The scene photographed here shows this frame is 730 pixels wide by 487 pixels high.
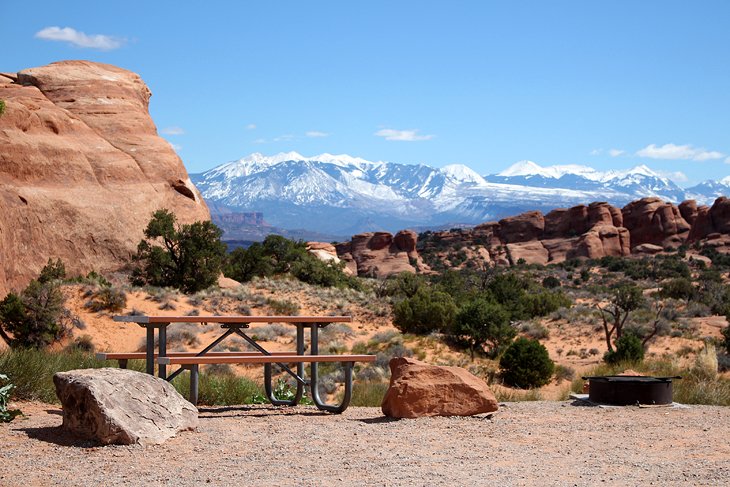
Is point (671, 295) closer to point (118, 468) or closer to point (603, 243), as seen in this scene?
point (118, 468)

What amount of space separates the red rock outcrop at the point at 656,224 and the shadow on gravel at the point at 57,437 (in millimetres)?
82693

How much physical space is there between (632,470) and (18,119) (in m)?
31.8

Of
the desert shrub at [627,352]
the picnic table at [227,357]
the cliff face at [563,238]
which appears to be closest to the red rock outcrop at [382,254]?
the cliff face at [563,238]

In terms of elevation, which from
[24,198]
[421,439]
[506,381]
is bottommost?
[506,381]

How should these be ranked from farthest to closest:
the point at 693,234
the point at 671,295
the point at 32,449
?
the point at 693,234, the point at 671,295, the point at 32,449

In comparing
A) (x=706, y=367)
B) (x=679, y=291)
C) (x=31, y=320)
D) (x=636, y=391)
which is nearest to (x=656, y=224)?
(x=679, y=291)

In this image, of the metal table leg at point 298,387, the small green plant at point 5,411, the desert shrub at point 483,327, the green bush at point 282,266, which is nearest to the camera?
the small green plant at point 5,411

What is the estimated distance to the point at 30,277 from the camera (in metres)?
28.8

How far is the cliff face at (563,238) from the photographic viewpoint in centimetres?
8381

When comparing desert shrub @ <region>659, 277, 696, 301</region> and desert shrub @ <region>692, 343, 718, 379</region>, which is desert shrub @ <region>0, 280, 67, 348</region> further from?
desert shrub @ <region>659, 277, 696, 301</region>

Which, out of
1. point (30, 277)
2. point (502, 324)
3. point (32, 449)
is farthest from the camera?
point (30, 277)

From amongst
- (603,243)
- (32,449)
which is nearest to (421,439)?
(32,449)

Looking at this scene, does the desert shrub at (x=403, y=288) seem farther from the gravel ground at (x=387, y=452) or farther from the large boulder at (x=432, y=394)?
the gravel ground at (x=387, y=452)

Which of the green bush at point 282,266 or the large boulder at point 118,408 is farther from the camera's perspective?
the green bush at point 282,266
